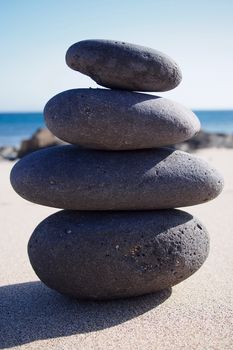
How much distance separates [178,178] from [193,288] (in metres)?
1.31

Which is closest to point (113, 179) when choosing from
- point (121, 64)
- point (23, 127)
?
point (121, 64)

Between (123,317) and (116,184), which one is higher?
(116,184)

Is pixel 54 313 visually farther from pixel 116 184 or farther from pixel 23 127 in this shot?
pixel 23 127

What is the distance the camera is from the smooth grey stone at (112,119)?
4.65 m

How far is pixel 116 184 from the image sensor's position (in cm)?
462

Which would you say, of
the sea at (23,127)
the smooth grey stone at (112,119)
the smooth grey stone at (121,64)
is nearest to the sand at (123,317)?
the smooth grey stone at (112,119)

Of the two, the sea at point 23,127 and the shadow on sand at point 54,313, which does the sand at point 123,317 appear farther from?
the sea at point 23,127

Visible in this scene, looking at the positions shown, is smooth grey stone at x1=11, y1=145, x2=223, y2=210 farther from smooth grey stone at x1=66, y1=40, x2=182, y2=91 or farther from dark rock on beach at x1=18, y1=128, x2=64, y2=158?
dark rock on beach at x1=18, y1=128, x2=64, y2=158

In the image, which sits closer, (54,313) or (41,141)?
(54,313)

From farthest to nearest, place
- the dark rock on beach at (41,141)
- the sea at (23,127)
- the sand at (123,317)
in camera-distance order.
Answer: the sea at (23,127)
the dark rock on beach at (41,141)
the sand at (123,317)

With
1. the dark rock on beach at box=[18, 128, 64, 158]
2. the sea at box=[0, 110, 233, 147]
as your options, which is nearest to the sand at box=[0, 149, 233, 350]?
the dark rock on beach at box=[18, 128, 64, 158]

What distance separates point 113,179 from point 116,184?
0.17ft

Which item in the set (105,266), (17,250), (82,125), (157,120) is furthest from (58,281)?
(17,250)

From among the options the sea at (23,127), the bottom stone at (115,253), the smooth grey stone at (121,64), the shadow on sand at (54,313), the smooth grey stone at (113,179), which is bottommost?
the sea at (23,127)
